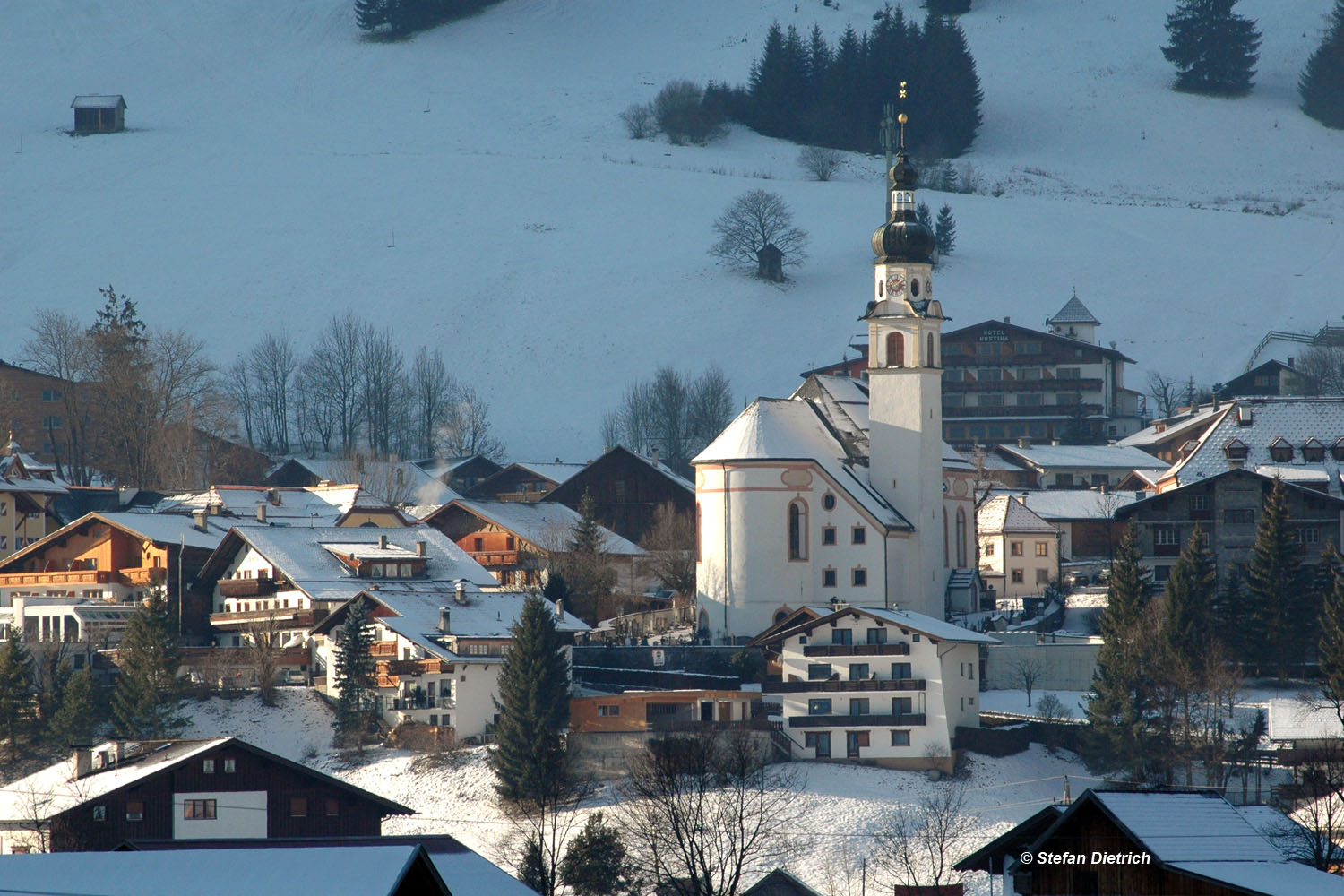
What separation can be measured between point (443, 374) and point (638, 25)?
71.1 m

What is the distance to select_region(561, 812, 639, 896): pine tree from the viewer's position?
1842 inches

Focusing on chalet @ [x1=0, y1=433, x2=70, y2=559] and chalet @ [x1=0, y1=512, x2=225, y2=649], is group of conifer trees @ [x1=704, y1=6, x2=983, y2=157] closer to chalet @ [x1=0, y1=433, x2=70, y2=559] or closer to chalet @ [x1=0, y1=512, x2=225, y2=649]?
chalet @ [x1=0, y1=433, x2=70, y2=559]

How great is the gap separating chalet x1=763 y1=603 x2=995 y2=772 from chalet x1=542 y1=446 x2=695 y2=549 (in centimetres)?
2508

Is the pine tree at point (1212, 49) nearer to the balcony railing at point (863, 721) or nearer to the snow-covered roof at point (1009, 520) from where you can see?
the snow-covered roof at point (1009, 520)

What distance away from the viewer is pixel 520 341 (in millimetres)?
128500

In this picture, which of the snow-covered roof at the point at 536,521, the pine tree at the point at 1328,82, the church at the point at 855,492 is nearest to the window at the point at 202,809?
the church at the point at 855,492

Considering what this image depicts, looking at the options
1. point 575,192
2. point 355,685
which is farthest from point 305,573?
point 575,192

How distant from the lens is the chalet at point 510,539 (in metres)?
80.1

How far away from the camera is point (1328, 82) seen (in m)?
169

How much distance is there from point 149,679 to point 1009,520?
32856mm

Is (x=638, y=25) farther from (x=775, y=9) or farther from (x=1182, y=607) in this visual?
(x=1182, y=607)

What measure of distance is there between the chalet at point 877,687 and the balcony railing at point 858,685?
0.9 inches

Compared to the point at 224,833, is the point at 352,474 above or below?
above

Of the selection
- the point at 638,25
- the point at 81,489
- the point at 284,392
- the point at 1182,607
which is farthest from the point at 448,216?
the point at 1182,607
